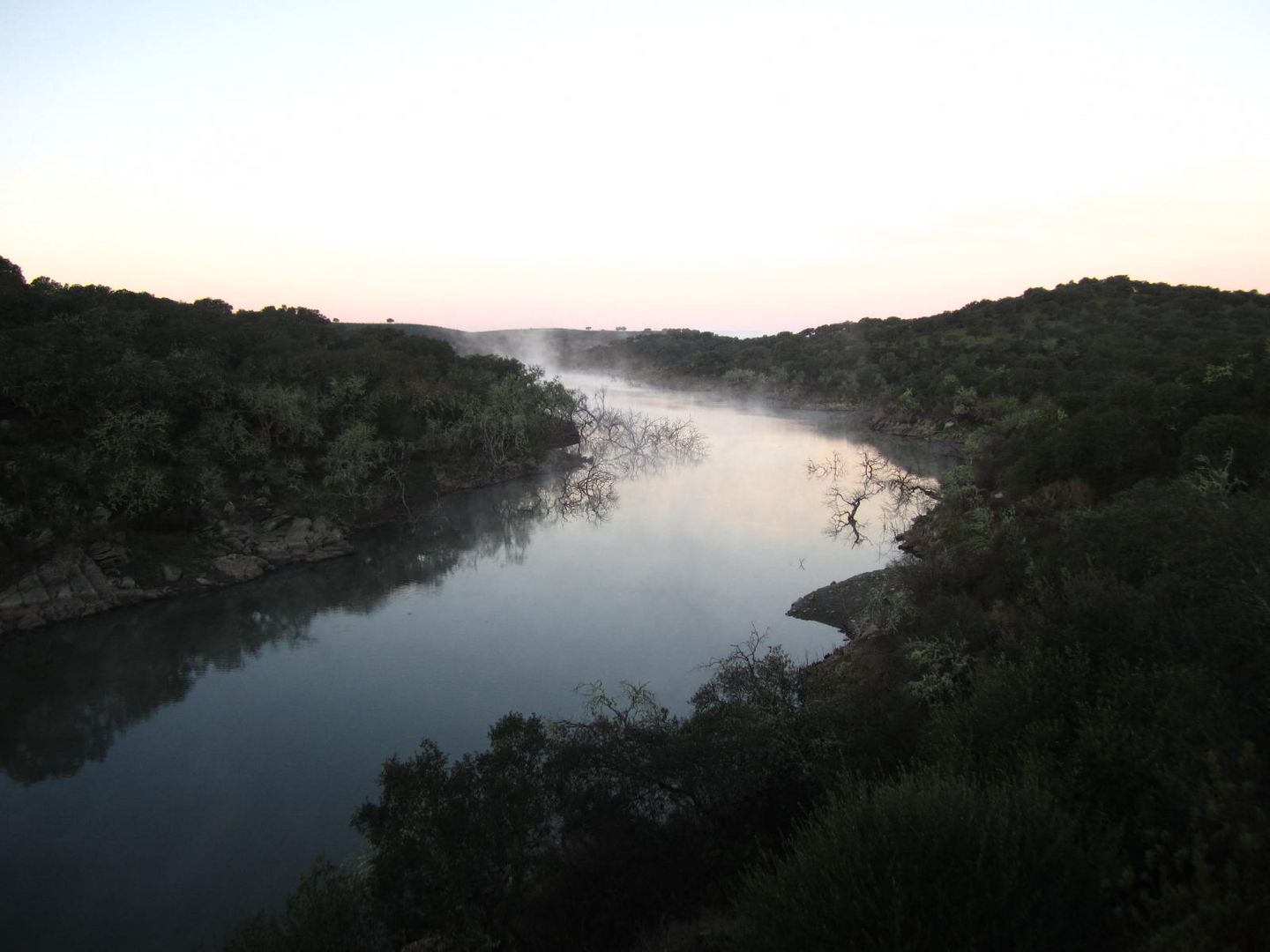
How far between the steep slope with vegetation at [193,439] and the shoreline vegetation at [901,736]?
174 mm

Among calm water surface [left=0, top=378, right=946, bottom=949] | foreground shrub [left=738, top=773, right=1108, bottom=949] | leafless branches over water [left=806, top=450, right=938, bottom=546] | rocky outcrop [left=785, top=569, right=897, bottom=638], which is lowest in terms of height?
calm water surface [left=0, top=378, right=946, bottom=949]

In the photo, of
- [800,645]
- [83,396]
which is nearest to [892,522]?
[800,645]

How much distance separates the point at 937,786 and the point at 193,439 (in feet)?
89.6

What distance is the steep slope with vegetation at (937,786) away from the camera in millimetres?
5484

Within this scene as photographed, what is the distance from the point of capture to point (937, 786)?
632cm

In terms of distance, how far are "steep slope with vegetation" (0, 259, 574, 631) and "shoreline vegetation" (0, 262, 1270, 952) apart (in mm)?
174

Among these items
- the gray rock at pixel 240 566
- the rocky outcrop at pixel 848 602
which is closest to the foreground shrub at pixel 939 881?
the rocky outcrop at pixel 848 602

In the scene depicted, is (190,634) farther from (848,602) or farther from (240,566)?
(848,602)

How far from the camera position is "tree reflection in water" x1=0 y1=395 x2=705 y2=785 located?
15.0 meters

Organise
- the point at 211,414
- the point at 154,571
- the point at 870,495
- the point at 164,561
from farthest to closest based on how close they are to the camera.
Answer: the point at 870,495 < the point at 211,414 < the point at 164,561 < the point at 154,571

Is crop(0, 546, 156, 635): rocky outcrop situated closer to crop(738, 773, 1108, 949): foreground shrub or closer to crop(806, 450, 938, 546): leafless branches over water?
crop(738, 773, 1108, 949): foreground shrub

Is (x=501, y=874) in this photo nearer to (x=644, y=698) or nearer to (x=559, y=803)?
(x=559, y=803)

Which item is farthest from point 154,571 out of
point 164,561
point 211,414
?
point 211,414

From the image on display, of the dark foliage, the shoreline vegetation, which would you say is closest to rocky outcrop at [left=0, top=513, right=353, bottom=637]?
the shoreline vegetation
